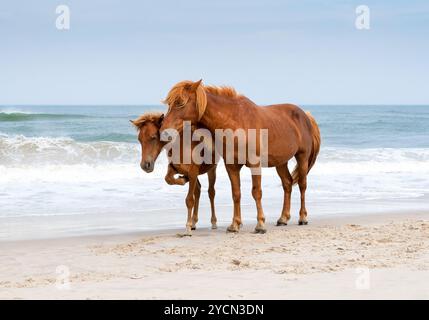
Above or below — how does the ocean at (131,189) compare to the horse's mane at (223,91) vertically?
below

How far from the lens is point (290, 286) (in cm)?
600

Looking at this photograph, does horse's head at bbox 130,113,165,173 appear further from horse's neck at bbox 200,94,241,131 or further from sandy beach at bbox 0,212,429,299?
sandy beach at bbox 0,212,429,299

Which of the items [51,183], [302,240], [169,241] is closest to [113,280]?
[169,241]

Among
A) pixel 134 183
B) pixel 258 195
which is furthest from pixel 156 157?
pixel 134 183

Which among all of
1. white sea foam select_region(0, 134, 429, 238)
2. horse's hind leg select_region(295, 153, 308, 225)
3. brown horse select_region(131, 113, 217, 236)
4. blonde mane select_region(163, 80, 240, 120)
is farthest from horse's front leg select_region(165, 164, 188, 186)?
horse's hind leg select_region(295, 153, 308, 225)

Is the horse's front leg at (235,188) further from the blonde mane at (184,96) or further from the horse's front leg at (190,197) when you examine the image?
the blonde mane at (184,96)

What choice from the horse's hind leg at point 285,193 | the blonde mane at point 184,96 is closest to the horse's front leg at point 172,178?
the blonde mane at point 184,96

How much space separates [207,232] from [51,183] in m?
6.08

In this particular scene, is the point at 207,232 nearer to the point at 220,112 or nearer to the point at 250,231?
the point at 250,231

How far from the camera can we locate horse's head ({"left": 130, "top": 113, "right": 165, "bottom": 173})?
335 inches

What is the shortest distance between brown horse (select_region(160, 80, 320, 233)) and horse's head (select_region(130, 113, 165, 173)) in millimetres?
269

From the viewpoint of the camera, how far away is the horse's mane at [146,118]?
28.1 feet

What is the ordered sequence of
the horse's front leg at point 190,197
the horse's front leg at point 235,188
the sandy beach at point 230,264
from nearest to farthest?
the sandy beach at point 230,264 → the horse's front leg at point 190,197 → the horse's front leg at point 235,188

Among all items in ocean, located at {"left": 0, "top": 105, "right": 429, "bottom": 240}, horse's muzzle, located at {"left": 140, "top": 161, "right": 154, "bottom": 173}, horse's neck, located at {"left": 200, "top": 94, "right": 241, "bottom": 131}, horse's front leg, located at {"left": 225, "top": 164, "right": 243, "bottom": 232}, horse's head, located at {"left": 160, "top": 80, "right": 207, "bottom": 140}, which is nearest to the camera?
horse's head, located at {"left": 160, "top": 80, "right": 207, "bottom": 140}
